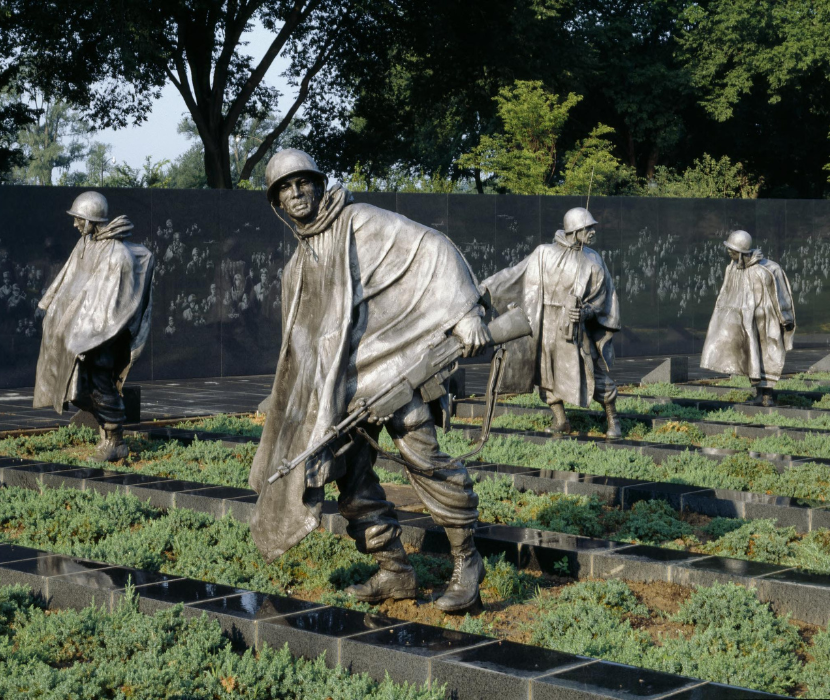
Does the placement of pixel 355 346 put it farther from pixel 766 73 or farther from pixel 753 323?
pixel 766 73

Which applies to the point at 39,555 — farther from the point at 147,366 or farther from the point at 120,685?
the point at 147,366

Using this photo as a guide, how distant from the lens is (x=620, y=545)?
6090 mm

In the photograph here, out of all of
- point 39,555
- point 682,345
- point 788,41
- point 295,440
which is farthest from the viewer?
point 788,41

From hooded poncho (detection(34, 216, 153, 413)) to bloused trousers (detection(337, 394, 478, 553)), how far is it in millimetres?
4668

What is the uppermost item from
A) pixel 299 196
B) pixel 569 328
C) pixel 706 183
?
pixel 706 183

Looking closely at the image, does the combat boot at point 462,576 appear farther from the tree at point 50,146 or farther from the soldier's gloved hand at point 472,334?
the tree at point 50,146

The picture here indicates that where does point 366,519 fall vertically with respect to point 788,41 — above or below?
below

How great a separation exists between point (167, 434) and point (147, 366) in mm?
6603

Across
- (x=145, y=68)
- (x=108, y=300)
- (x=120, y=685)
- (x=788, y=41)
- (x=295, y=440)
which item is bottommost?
(x=120, y=685)

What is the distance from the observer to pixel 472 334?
481cm

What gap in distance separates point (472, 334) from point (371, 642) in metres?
1.30

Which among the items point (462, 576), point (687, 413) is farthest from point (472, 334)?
point (687, 413)

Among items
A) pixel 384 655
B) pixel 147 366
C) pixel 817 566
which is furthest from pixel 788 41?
pixel 384 655

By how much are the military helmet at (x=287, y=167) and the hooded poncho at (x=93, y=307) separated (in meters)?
4.74
